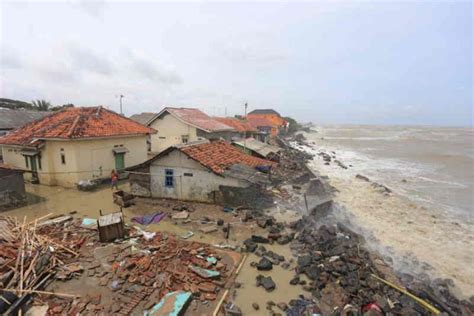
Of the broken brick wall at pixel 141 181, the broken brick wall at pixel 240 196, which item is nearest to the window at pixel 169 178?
the broken brick wall at pixel 141 181

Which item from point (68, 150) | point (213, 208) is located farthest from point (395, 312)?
point (68, 150)

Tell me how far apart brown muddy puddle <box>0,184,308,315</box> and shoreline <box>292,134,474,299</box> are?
14.4ft

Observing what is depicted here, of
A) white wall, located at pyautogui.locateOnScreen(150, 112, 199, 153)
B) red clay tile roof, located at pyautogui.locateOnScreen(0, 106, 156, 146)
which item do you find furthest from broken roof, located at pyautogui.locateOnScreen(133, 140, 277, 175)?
white wall, located at pyautogui.locateOnScreen(150, 112, 199, 153)

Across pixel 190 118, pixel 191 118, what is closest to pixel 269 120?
pixel 191 118

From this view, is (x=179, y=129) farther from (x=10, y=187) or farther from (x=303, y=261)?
(x=303, y=261)

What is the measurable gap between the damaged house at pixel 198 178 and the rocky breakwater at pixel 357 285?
14.1 feet

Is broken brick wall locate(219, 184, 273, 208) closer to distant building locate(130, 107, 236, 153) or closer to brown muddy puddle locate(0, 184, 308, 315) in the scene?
brown muddy puddle locate(0, 184, 308, 315)

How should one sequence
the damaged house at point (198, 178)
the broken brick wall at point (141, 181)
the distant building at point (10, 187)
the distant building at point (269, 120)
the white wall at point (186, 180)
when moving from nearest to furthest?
the damaged house at point (198, 178) < the distant building at point (10, 187) < the white wall at point (186, 180) < the broken brick wall at point (141, 181) < the distant building at point (269, 120)

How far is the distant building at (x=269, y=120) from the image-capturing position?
60.3 metres

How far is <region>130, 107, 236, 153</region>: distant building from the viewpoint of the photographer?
2855 centimetres

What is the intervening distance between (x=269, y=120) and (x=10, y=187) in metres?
56.0

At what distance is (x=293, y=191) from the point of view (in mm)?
18688

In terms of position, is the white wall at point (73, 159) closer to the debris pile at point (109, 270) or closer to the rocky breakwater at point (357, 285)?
the debris pile at point (109, 270)

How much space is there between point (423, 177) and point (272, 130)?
35094 millimetres
